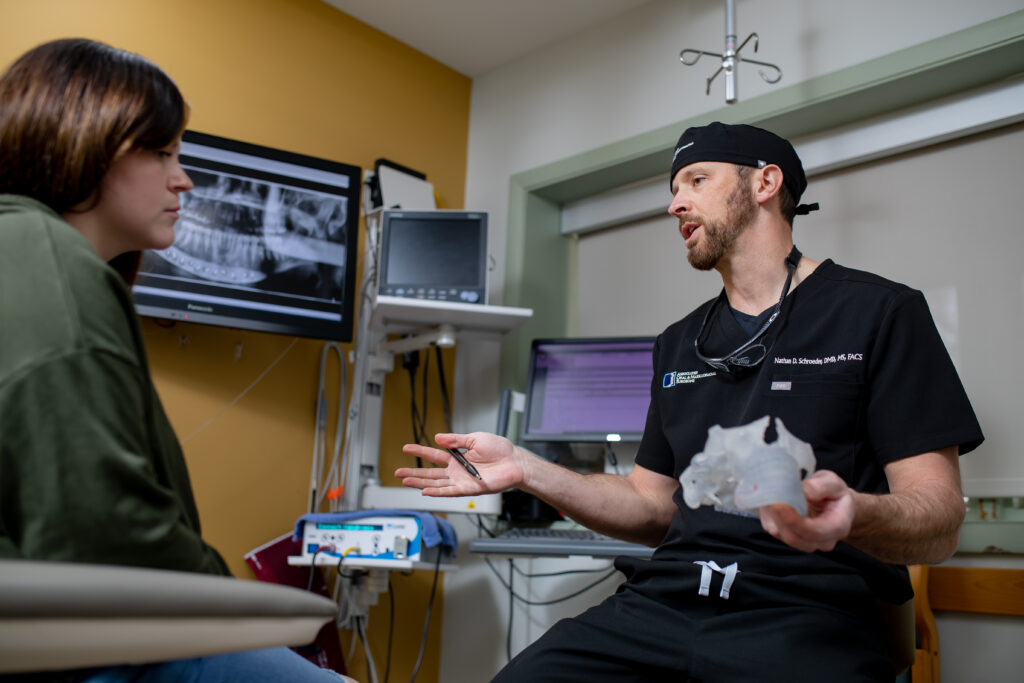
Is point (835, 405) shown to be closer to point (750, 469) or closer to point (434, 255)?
point (750, 469)

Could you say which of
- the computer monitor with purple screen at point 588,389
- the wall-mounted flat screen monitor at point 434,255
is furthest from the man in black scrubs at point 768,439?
the wall-mounted flat screen monitor at point 434,255

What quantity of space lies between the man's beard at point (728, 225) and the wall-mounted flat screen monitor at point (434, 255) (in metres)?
1.15

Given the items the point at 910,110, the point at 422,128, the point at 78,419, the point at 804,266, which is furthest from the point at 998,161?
the point at 78,419

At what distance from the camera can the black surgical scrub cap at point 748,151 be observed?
5.57ft

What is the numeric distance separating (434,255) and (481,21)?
99 cm

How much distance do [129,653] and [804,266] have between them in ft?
4.43

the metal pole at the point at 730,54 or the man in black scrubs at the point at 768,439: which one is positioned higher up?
the metal pole at the point at 730,54

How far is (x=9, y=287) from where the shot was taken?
75 centimetres

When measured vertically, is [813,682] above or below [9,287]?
below

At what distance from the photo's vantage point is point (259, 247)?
2.59 meters

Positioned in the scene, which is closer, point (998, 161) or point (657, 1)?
point (998, 161)

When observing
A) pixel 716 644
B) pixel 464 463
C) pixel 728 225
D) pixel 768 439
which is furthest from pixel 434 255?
pixel 716 644

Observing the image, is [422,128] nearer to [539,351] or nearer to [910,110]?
[539,351]

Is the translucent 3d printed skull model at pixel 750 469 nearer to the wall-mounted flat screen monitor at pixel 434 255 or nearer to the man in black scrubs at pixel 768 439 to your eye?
the man in black scrubs at pixel 768 439
